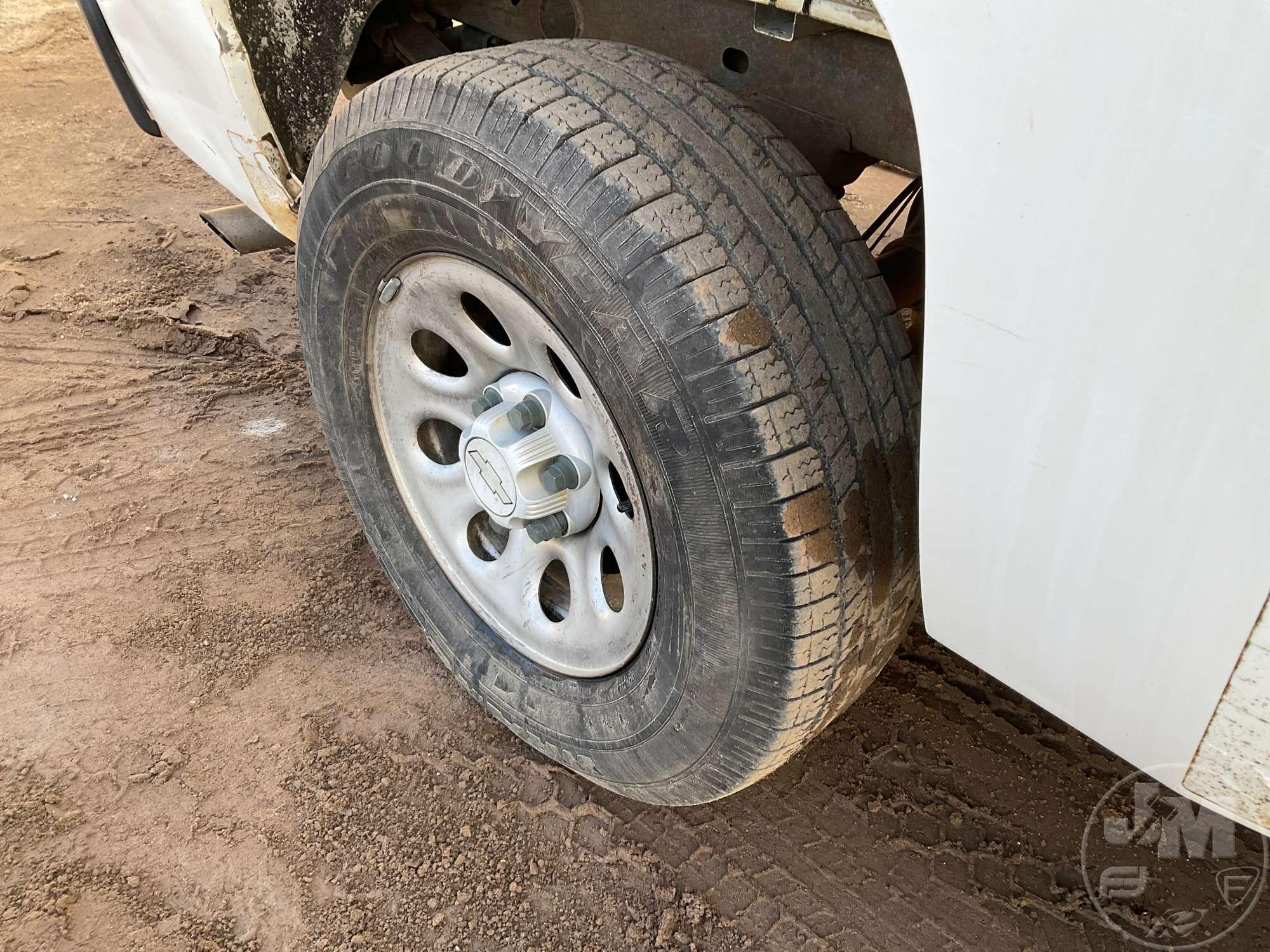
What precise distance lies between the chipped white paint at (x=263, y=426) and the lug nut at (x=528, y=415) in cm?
163

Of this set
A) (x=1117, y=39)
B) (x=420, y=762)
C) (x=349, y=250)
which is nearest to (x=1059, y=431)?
(x=1117, y=39)

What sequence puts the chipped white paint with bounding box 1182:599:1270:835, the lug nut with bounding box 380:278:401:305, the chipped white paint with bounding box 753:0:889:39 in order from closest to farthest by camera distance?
the chipped white paint with bounding box 1182:599:1270:835 → the chipped white paint with bounding box 753:0:889:39 → the lug nut with bounding box 380:278:401:305

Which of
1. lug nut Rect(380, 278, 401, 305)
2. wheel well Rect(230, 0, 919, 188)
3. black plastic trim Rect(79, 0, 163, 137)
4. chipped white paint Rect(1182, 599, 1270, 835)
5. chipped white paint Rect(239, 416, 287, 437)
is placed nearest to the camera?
chipped white paint Rect(1182, 599, 1270, 835)

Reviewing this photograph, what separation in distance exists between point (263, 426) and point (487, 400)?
62.5 inches

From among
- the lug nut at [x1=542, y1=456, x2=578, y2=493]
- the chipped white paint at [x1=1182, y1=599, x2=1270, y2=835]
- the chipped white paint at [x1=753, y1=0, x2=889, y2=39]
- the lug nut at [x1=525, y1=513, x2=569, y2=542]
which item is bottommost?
the lug nut at [x1=525, y1=513, x2=569, y2=542]

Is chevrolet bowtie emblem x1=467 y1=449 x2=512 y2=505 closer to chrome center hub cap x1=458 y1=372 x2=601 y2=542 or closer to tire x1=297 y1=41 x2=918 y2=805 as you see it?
chrome center hub cap x1=458 y1=372 x2=601 y2=542

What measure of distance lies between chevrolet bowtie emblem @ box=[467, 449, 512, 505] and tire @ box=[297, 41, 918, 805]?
15.6 inches

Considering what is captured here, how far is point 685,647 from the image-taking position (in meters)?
1.57

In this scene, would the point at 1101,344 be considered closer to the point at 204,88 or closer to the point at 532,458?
the point at 532,458

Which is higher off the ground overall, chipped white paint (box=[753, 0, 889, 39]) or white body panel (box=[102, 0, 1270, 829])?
chipped white paint (box=[753, 0, 889, 39])

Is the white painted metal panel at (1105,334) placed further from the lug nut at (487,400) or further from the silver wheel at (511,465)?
the lug nut at (487,400)

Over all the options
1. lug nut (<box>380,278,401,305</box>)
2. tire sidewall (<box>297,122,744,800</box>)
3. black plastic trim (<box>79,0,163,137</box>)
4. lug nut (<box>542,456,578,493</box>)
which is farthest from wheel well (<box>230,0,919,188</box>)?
lug nut (<box>542,456,578,493</box>)

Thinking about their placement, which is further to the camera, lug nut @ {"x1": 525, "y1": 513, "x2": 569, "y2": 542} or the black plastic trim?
the black plastic trim

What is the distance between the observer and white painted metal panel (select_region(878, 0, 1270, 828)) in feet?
2.78
